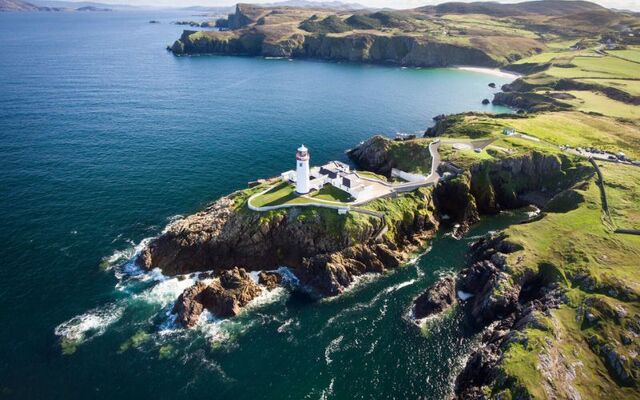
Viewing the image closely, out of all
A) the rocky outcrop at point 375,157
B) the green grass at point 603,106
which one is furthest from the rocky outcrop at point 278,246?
the green grass at point 603,106

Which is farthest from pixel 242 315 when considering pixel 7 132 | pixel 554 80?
pixel 554 80

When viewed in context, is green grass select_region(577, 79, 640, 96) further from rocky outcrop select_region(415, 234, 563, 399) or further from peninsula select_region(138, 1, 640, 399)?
rocky outcrop select_region(415, 234, 563, 399)

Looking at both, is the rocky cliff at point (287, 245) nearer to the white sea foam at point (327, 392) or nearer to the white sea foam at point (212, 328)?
the white sea foam at point (212, 328)

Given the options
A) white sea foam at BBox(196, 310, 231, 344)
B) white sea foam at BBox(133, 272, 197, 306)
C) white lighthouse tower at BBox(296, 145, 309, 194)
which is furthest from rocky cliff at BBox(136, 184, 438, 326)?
white sea foam at BBox(196, 310, 231, 344)

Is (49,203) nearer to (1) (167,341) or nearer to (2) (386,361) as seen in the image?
(1) (167,341)

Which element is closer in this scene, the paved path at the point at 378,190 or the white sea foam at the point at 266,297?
the white sea foam at the point at 266,297

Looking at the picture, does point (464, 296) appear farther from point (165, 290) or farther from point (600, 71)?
point (600, 71)
